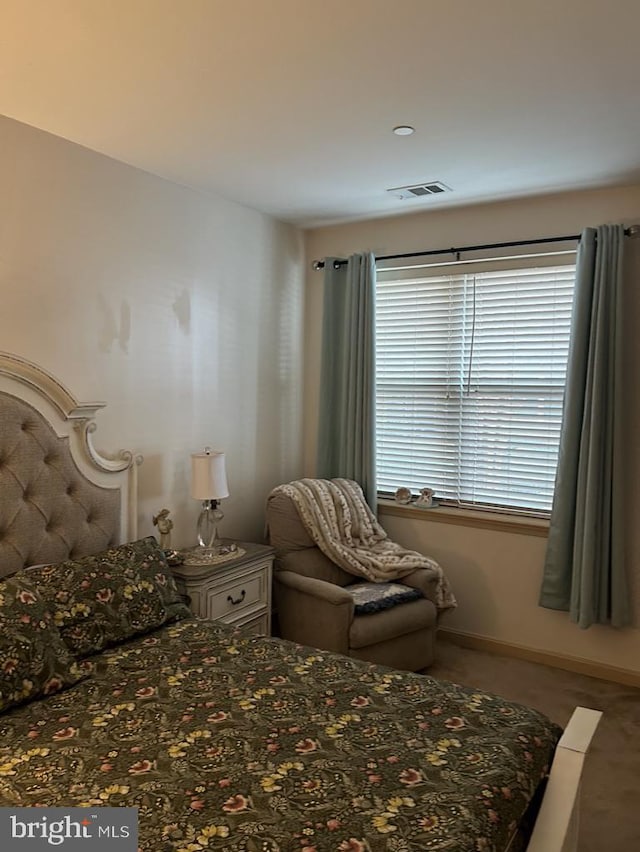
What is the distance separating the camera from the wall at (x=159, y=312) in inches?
113

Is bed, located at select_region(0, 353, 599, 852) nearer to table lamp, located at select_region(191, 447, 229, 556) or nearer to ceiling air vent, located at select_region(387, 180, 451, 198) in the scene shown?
table lamp, located at select_region(191, 447, 229, 556)

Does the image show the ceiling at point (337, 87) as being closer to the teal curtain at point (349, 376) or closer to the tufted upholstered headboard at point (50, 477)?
the teal curtain at point (349, 376)

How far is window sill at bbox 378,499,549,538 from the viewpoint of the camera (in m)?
3.84

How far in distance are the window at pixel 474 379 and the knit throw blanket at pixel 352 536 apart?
1.48ft

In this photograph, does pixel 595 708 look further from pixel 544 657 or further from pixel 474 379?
pixel 474 379

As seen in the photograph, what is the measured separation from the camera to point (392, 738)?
190cm

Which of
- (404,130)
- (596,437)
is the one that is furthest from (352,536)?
(404,130)

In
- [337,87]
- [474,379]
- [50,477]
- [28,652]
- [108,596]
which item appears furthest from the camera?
[474,379]

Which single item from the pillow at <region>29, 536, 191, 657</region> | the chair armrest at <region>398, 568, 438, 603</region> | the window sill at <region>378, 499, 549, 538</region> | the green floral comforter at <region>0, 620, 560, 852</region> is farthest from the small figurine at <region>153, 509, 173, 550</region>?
the window sill at <region>378, 499, 549, 538</region>

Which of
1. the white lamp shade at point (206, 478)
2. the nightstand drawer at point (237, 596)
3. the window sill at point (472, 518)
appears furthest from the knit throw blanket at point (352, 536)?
the white lamp shade at point (206, 478)

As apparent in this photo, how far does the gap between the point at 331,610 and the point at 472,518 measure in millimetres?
1138

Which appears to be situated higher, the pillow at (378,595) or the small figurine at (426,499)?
the small figurine at (426,499)

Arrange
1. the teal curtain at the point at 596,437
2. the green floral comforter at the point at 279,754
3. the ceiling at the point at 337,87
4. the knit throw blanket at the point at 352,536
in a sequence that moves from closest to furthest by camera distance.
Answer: the green floral comforter at the point at 279,754, the ceiling at the point at 337,87, the teal curtain at the point at 596,437, the knit throw blanket at the point at 352,536

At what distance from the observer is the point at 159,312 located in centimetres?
350
